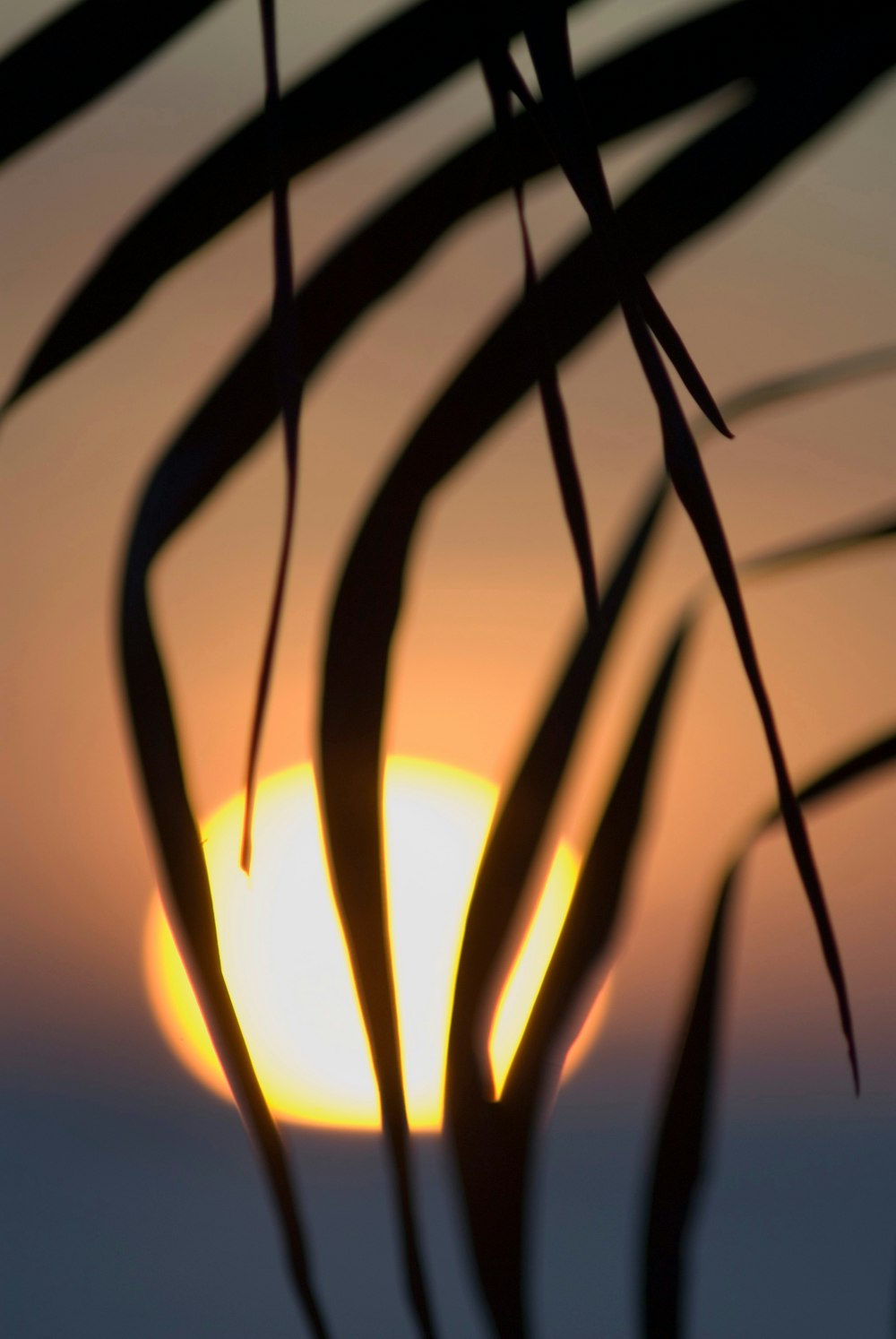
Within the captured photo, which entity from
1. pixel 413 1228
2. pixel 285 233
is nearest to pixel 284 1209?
pixel 413 1228

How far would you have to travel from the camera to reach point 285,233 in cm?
17

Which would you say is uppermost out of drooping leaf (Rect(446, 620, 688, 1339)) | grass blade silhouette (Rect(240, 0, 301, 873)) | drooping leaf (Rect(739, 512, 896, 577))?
drooping leaf (Rect(739, 512, 896, 577))

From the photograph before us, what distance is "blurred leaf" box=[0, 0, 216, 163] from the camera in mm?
234

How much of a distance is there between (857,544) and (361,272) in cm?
14

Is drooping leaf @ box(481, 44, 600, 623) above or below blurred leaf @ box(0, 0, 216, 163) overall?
below

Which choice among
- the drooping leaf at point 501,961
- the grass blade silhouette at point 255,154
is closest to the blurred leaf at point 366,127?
the grass blade silhouette at point 255,154

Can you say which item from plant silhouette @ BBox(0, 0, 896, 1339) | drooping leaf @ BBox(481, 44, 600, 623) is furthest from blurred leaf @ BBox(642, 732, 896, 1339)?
drooping leaf @ BBox(481, 44, 600, 623)

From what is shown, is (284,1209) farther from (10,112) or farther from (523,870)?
(10,112)

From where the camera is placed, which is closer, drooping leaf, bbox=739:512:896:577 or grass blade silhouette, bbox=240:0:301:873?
grass blade silhouette, bbox=240:0:301:873

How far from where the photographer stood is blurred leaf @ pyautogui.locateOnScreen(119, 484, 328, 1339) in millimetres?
193

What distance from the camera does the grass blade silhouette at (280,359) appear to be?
169mm

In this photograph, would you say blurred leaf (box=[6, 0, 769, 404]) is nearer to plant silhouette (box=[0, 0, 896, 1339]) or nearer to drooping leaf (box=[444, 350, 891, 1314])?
plant silhouette (box=[0, 0, 896, 1339])

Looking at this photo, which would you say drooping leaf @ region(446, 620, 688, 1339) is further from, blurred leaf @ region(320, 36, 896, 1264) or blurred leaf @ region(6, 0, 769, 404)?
blurred leaf @ region(6, 0, 769, 404)

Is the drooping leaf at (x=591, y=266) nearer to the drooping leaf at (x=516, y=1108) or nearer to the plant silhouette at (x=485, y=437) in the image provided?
the plant silhouette at (x=485, y=437)
